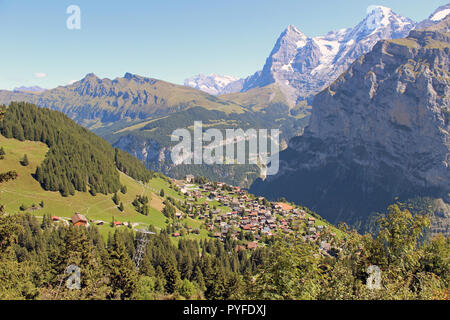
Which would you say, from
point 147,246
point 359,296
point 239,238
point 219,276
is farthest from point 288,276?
point 239,238

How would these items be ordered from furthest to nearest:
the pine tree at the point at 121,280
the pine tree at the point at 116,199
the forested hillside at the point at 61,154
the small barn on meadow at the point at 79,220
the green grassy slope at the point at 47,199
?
the pine tree at the point at 116,199, the forested hillside at the point at 61,154, the green grassy slope at the point at 47,199, the small barn on meadow at the point at 79,220, the pine tree at the point at 121,280

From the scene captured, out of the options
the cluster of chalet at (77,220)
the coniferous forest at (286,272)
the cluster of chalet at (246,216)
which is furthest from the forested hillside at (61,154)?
the coniferous forest at (286,272)

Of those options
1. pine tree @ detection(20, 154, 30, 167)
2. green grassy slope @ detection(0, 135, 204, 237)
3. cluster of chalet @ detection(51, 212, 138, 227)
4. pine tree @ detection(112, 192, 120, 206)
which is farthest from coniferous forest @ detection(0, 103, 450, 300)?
pine tree @ detection(20, 154, 30, 167)

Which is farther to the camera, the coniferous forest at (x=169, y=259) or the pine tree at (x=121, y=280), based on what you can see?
the pine tree at (x=121, y=280)

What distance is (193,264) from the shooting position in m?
75.1

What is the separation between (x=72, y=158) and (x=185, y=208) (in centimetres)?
5330

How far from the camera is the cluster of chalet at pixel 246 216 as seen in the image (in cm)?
11851

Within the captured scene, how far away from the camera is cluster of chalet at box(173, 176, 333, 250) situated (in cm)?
11851

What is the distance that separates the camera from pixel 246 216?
13900cm

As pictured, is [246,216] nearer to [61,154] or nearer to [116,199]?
[116,199]

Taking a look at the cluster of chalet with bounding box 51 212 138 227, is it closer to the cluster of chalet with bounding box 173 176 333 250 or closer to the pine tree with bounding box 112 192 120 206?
the pine tree with bounding box 112 192 120 206


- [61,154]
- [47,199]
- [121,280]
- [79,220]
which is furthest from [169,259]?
[61,154]

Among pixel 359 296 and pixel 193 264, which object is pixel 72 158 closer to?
pixel 193 264

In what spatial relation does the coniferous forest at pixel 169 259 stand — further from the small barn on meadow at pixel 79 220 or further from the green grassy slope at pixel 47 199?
the small barn on meadow at pixel 79 220
